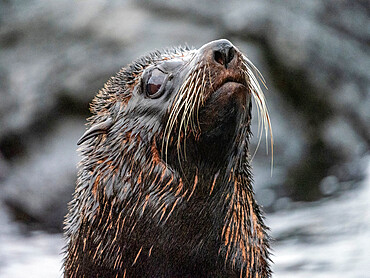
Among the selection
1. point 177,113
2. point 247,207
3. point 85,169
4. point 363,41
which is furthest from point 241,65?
point 363,41

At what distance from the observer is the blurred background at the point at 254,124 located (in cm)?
784

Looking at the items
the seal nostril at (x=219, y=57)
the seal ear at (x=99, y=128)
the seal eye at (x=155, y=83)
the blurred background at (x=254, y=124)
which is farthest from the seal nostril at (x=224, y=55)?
the blurred background at (x=254, y=124)

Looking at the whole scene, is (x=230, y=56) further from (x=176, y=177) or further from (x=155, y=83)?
(x=176, y=177)

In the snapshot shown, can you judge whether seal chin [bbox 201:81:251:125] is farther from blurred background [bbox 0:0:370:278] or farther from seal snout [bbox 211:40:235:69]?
blurred background [bbox 0:0:370:278]

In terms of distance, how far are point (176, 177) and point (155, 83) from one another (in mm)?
590

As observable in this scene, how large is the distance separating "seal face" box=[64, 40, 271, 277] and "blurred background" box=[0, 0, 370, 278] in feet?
10.8

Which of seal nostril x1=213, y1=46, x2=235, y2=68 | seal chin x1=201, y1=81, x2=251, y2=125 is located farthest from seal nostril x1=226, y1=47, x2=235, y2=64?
seal chin x1=201, y1=81, x2=251, y2=125

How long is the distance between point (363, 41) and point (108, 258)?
24.5ft

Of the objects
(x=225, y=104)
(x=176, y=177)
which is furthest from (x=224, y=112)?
(x=176, y=177)

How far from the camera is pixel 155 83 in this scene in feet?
12.3

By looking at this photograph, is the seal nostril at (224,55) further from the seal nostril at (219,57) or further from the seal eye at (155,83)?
the seal eye at (155,83)

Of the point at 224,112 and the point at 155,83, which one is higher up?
the point at 155,83

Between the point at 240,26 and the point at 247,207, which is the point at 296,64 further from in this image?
the point at 247,207

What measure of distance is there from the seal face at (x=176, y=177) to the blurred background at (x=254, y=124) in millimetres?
3298
